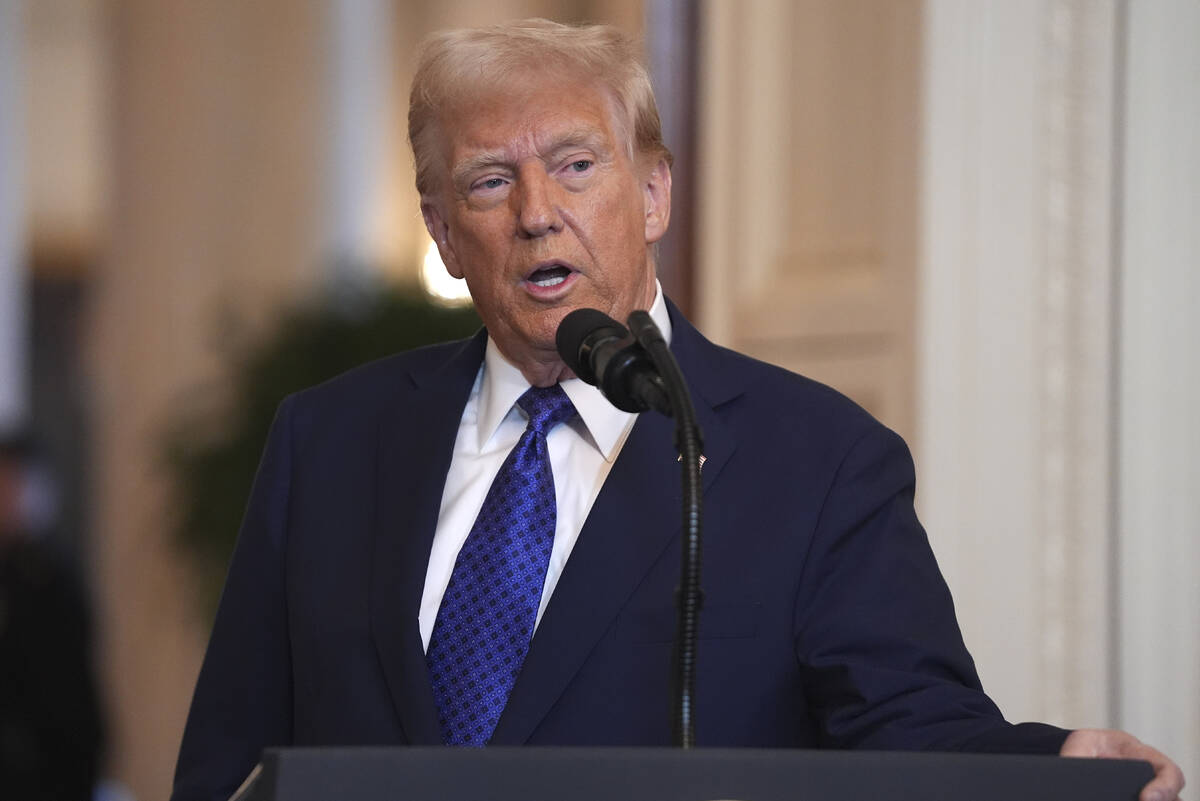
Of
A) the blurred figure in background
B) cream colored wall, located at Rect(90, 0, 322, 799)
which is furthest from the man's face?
cream colored wall, located at Rect(90, 0, 322, 799)

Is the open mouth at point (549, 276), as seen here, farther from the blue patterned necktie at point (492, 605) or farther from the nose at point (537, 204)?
the blue patterned necktie at point (492, 605)

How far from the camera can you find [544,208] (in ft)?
5.71

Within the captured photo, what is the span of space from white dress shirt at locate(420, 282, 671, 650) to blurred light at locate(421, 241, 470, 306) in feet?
12.0

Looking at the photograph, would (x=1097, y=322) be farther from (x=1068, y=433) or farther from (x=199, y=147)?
(x=199, y=147)

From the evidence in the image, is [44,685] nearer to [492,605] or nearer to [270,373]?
[270,373]

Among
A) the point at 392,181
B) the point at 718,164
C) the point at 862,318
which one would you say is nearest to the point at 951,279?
the point at 862,318

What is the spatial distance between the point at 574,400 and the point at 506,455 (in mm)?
108

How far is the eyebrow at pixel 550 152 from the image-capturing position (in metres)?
1.77

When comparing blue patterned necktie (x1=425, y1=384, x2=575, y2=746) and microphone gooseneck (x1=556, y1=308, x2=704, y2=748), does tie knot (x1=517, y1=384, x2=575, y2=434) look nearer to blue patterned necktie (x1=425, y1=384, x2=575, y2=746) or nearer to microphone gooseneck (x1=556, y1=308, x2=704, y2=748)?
blue patterned necktie (x1=425, y1=384, x2=575, y2=746)

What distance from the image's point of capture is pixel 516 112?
1776 millimetres

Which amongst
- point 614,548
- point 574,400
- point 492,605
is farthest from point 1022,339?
point 492,605

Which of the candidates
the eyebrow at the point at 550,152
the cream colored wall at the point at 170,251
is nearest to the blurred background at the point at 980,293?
the eyebrow at the point at 550,152

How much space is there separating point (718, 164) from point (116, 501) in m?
4.42

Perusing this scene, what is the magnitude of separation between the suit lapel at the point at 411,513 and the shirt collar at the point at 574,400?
35mm
